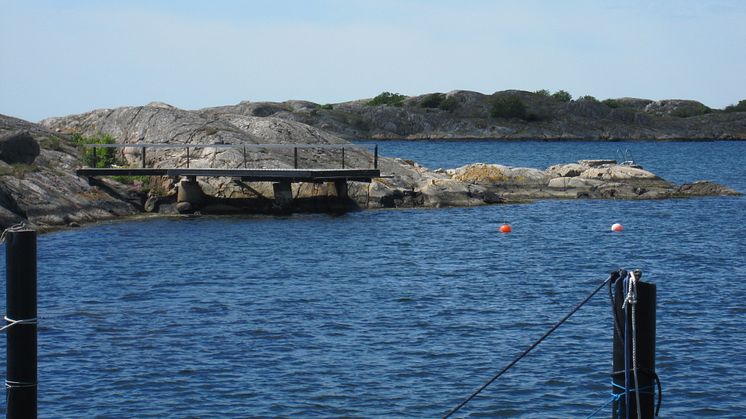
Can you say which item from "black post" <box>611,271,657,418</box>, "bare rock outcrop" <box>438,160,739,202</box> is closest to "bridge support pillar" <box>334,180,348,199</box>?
"bare rock outcrop" <box>438,160,739,202</box>

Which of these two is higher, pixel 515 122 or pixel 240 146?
pixel 515 122

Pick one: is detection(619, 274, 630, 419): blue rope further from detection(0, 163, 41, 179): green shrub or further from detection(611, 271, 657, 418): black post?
detection(0, 163, 41, 179): green shrub

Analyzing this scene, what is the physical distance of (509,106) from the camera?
177625 millimetres

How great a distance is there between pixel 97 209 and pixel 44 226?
3.93m

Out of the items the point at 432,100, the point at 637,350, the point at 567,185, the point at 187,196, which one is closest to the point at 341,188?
the point at 187,196

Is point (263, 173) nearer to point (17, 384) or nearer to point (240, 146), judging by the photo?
point (240, 146)

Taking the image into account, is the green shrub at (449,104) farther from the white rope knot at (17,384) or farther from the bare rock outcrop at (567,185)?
the white rope knot at (17,384)

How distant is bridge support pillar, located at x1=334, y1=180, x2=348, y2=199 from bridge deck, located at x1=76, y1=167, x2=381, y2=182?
141 centimetres

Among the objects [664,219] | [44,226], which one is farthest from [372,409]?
[664,219]

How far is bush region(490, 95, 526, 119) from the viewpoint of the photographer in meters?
177

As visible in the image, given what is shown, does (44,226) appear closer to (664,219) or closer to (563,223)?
(563,223)

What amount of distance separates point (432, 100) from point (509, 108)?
55.9ft

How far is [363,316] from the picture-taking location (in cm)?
2419

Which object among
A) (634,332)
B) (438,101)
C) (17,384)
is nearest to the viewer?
(634,332)
